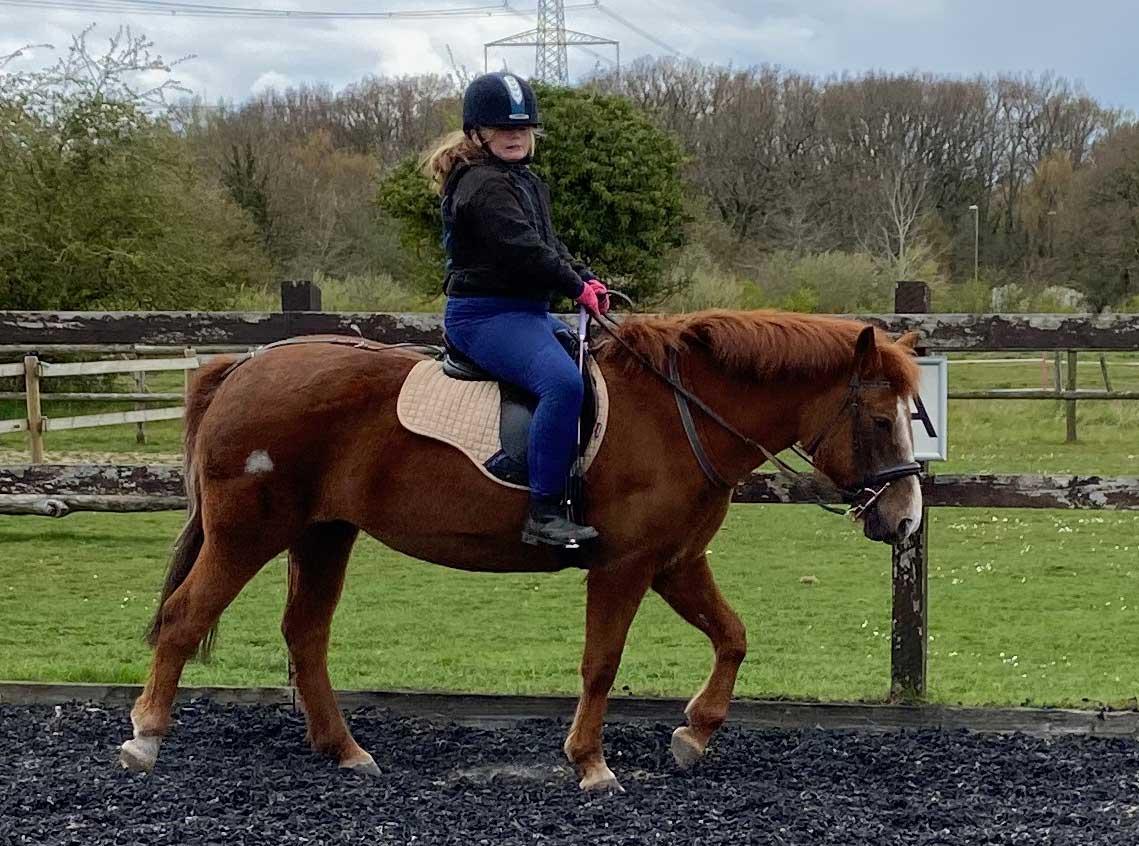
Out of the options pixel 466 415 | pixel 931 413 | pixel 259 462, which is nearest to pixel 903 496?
pixel 931 413

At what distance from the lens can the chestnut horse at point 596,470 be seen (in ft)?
14.5

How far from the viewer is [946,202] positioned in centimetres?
5209

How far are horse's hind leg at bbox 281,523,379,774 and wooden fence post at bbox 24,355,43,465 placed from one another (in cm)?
1033

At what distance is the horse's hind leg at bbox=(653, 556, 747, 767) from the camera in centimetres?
468

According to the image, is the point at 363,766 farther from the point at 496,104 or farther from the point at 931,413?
the point at 931,413

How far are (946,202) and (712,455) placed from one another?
50735 mm

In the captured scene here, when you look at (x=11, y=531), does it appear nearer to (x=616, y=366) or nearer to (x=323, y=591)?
(x=323, y=591)

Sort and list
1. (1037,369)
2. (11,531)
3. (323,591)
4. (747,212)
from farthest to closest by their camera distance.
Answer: (747,212) → (1037,369) → (11,531) → (323,591)

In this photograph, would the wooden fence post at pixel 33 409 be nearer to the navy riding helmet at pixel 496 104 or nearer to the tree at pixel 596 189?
the tree at pixel 596 189

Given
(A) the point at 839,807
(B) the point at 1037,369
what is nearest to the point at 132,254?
(B) the point at 1037,369

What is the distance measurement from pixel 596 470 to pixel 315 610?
52.4 inches

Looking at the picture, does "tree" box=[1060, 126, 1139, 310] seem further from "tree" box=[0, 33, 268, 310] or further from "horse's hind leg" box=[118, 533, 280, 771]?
"horse's hind leg" box=[118, 533, 280, 771]

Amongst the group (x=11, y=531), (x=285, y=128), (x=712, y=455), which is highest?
(x=285, y=128)

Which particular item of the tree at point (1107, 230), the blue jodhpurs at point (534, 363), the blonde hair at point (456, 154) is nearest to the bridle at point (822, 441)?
the blue jodhpurs at point (534, 363)
